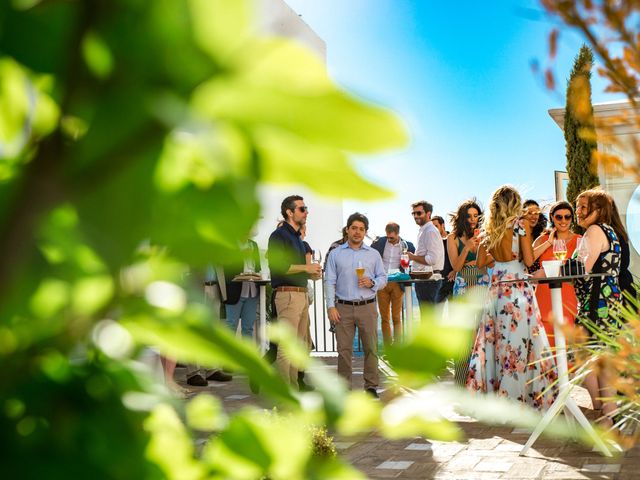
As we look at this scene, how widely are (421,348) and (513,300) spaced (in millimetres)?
5683

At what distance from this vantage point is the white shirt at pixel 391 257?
8.14m

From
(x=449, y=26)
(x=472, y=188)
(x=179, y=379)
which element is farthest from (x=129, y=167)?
(x=449, y=26)

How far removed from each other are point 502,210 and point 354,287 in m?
1.53

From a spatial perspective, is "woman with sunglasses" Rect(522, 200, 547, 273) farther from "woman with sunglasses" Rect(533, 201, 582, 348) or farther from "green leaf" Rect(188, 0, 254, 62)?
"green leaf" Rect(188, 0, 254, 62)

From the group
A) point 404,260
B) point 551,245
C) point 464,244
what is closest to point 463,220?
point 464,244

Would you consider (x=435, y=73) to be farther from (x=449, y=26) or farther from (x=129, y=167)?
(x=129, y=167)

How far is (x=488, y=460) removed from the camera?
4273 mm

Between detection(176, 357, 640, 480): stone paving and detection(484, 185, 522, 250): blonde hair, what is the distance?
153cm

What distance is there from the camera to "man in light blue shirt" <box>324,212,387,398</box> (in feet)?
20.6

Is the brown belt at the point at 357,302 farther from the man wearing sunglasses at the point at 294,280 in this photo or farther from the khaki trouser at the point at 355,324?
the man wearing sunglasses at the point at 294,280

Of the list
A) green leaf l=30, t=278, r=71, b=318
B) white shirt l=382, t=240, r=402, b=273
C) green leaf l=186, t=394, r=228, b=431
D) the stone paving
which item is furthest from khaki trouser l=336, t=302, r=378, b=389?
green leaf l=30, t=278, r=71, b=318

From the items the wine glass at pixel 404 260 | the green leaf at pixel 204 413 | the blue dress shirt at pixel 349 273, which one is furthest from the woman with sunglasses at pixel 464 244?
the green leaf at pixel 204 413

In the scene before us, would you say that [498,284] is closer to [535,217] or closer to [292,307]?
[535,217]

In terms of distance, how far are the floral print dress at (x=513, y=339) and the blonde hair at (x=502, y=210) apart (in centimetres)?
14
